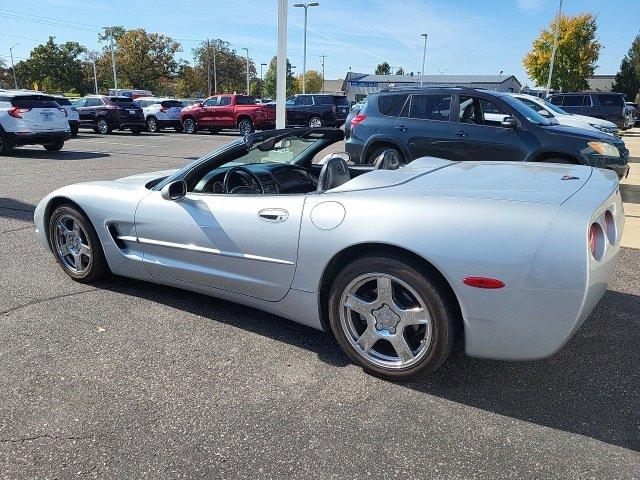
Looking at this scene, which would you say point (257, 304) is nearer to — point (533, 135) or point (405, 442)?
point (405, 442)

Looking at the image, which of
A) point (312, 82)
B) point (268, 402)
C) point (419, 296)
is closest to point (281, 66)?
point (419, 296)

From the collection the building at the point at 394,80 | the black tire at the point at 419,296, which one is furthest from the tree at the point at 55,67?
the black tire at the point at 419,296

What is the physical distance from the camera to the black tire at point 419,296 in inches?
95.7

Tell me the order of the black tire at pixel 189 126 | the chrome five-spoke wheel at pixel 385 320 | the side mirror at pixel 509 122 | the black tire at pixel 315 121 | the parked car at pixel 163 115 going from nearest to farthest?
the chrome five-spoke wheel at pixel 385 320
the side mirror at pixel 509 122
the black tire at pixel 315 121
the black tire at pixel 189 126
the parked car at pixel 163 115

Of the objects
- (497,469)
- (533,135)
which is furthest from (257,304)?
(533,135)

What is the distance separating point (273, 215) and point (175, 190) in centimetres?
79

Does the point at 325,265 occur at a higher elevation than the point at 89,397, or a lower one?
higher

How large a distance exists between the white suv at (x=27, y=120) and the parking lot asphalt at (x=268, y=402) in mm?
10831

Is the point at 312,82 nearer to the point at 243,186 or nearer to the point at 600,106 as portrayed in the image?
the point at 600,106

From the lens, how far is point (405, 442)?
2.24 meters

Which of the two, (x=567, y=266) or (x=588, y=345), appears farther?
(x=588, y=345)

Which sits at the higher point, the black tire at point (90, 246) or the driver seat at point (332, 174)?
the driver seat at point (332, 174)

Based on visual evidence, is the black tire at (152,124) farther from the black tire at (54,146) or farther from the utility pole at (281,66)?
the utility pole at (281,66)

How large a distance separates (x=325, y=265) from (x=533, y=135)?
5.66m
